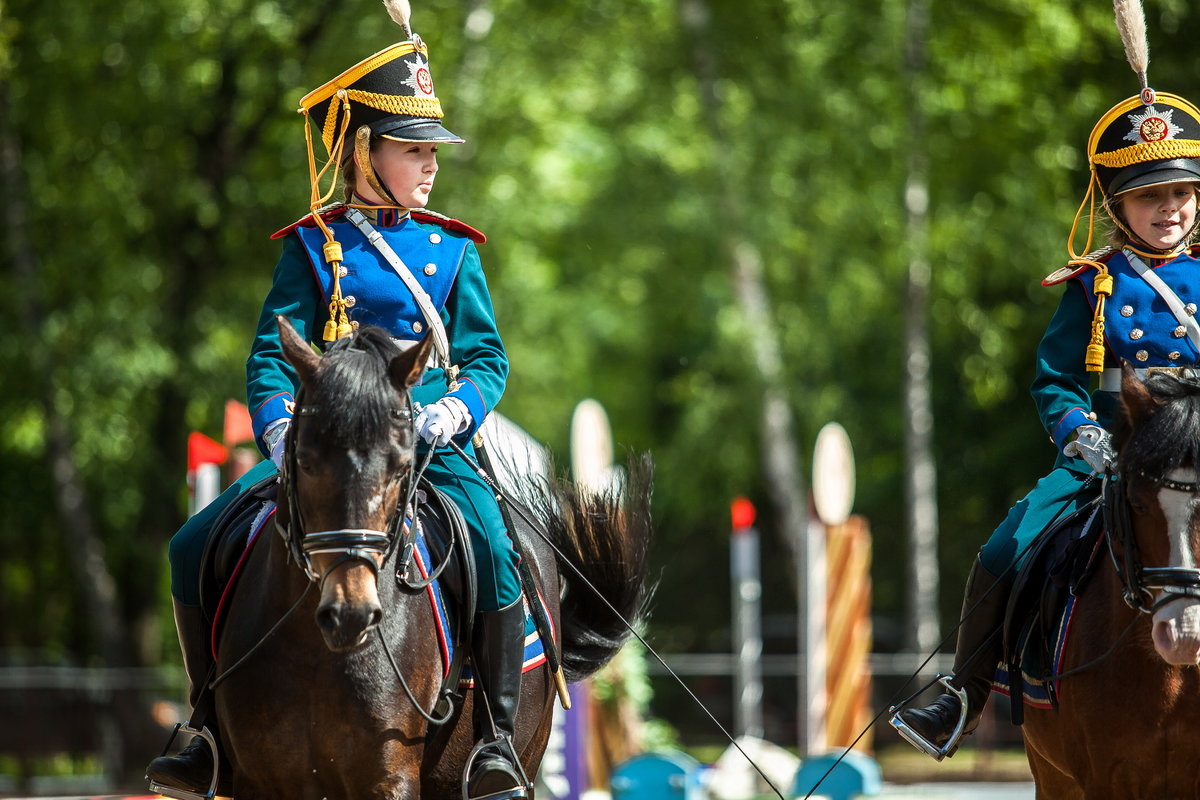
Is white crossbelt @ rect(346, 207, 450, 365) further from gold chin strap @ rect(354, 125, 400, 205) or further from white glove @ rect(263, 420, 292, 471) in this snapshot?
white glove @ rect(263, 420, 292, 471)

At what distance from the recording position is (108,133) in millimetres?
19766

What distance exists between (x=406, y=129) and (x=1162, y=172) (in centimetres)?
277

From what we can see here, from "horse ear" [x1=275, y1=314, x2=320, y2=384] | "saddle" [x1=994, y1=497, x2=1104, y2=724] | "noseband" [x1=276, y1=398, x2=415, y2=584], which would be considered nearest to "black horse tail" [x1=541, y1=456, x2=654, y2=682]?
"saddle" [x1=994, y1=497, x2=1104, y2=724]

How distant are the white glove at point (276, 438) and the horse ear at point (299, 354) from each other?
0.91 ft

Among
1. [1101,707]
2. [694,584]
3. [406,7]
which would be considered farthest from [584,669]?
[694,584]

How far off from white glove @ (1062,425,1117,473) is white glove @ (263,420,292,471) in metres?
2.69

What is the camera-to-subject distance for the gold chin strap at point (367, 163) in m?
6.14

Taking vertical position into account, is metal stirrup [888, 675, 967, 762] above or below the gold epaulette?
below

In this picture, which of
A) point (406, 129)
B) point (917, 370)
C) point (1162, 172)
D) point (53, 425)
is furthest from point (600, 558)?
point (917, 370)

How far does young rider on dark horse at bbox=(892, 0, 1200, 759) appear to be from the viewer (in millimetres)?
6395

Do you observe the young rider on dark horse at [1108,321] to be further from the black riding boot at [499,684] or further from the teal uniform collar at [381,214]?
the teal uniform collar at [381,214]

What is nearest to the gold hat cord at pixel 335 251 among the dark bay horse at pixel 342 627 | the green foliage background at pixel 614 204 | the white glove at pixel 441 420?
the white glove at pixel 441 420

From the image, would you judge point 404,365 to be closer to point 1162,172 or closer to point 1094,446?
point 1094,446

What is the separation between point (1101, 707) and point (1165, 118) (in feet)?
7.43
